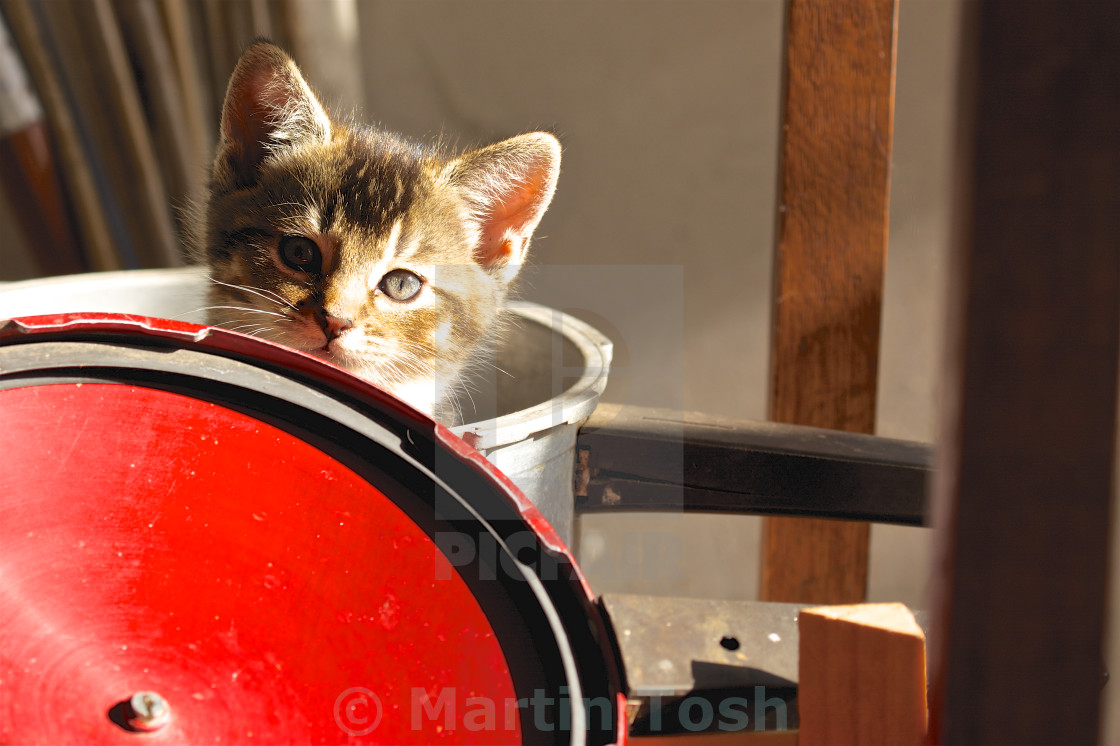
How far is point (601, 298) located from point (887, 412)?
69 centimetres

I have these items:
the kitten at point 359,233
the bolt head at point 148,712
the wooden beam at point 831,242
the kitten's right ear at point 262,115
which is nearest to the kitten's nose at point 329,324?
Result: the kitten at point 359,233

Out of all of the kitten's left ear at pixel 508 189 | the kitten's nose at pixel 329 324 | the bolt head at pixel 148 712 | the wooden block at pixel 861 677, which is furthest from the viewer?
the kitten's left ear at pixel 508 189

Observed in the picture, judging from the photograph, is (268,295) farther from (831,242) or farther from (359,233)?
(831,242)

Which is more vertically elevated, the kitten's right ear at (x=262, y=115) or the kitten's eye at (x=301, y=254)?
the kitten's right ear at (x=262, y=115)

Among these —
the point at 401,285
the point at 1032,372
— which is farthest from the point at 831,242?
the point at 1032,372

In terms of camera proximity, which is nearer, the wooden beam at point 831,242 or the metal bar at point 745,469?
the metal bar at point 745,469

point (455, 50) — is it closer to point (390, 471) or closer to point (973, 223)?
point (390, 471)

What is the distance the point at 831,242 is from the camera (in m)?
0.95

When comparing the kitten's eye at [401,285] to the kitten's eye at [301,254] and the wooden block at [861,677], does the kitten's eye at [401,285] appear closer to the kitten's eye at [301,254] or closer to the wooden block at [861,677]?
the kitten's eye at [301,254]

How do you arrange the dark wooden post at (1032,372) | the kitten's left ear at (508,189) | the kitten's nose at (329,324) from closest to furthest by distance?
the dark wooden post at (1032,372) → the kitten's nose at (329,324) → the kitten's left ear at (508,189)

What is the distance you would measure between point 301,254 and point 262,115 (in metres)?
0.18

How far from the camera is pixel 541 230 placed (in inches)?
65.9

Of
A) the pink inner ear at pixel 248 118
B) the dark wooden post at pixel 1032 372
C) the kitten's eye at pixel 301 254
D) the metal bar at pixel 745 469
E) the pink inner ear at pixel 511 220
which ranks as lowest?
the metal bar at pixel 745 469

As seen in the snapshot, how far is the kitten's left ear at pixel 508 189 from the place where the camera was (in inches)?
32.4
